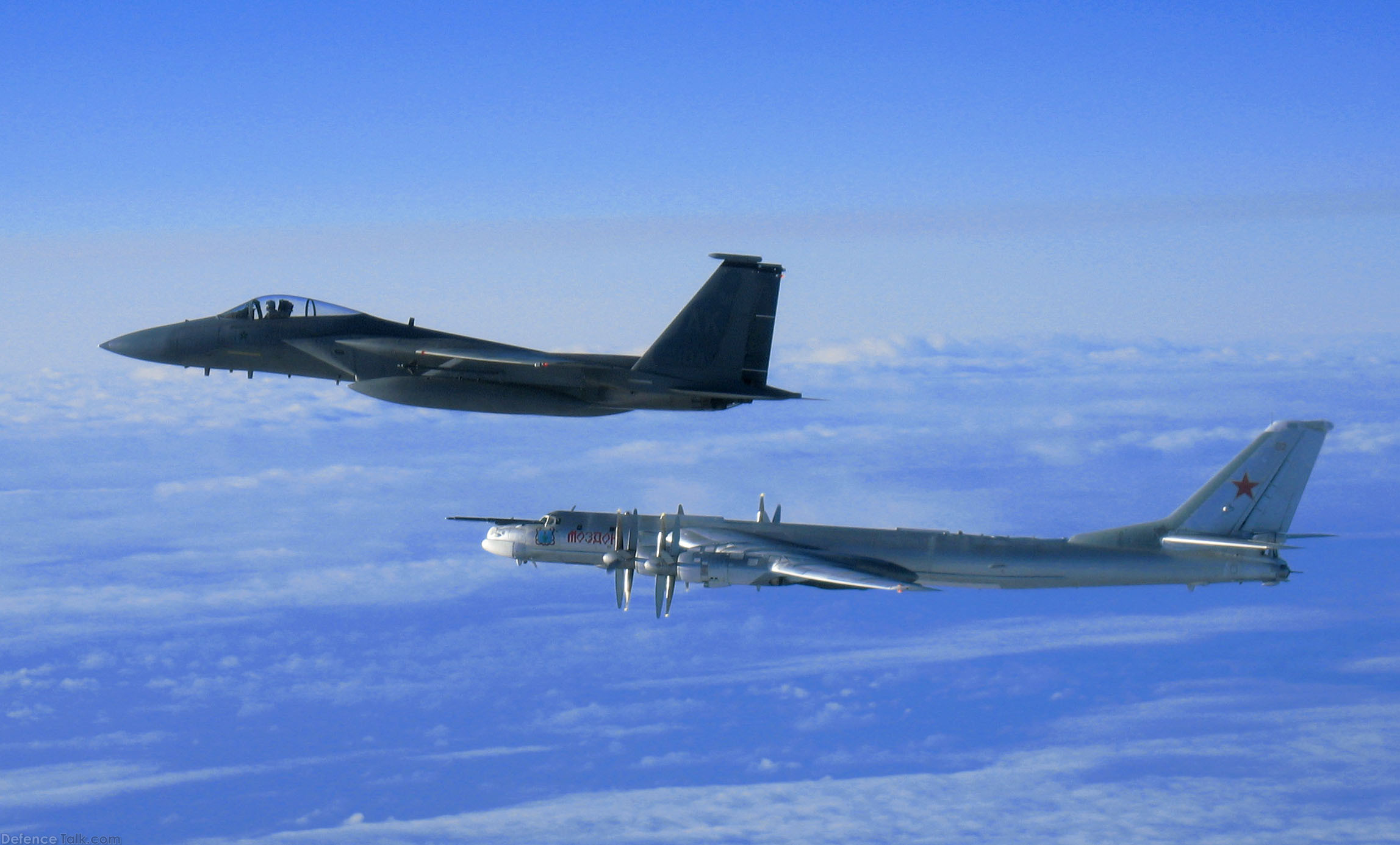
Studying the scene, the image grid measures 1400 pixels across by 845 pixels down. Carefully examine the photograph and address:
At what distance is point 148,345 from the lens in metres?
33.2

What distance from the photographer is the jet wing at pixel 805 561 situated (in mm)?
27031

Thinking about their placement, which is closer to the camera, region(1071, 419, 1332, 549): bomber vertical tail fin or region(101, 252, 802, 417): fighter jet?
region(1071, 419, 1332, 549): bomber vertical tail fin

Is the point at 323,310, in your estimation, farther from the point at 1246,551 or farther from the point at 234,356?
the point at 1246,551

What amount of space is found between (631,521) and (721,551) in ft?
9.27

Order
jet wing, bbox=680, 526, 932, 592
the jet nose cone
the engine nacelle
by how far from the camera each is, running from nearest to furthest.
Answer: jet wing, bbox=680, 526, 932, 592
the engine nacelle
the jet nose cone

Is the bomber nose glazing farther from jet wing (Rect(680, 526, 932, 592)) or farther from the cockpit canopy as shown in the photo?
the cockpit canopy

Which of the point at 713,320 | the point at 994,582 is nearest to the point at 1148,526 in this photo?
the point at 994,582

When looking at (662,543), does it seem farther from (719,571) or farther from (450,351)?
(450,351)

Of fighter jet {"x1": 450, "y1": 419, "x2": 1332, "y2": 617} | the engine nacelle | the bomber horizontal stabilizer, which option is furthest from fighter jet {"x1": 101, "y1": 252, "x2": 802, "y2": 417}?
the bomber horizontal stabilizer

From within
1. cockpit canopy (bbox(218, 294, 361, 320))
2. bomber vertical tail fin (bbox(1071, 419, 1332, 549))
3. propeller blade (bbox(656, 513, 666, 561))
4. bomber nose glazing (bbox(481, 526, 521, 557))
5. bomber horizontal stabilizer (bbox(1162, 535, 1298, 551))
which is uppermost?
cockpit canopy (bbox(218, 294, 361, 320))

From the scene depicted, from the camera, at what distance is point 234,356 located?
108ft

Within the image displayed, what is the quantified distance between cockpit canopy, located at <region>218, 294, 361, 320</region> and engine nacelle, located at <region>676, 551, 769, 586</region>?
10.5 meters

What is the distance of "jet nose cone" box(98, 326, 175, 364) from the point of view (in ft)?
109

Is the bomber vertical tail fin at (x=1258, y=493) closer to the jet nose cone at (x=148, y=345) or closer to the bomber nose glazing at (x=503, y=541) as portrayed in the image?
the bomber nose glazing at (x=503, y=541)
